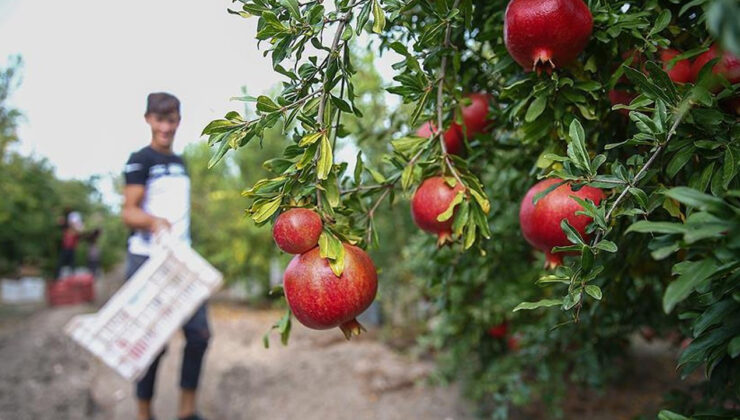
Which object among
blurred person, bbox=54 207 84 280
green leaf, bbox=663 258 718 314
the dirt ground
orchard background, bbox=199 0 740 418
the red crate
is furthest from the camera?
blurred person, bbox=54 207 84 280

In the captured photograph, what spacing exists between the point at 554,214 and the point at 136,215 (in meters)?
1.76

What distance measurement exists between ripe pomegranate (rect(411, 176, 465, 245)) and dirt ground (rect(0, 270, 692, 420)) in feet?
6.30

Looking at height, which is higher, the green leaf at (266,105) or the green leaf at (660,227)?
the green leaf at (266,105)

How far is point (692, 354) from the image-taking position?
0.65 m

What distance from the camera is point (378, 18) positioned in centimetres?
80

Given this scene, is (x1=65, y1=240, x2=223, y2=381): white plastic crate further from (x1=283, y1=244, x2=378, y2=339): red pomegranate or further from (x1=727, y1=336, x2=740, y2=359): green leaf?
(x1=727, y1=336, x2=740, y2=359): green leaf

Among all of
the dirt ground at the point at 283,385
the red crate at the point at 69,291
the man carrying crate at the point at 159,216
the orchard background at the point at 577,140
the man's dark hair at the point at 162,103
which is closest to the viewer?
the orchard background at the point at 577,140

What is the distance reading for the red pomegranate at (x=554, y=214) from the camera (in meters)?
0.79

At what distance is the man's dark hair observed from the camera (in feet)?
4.94

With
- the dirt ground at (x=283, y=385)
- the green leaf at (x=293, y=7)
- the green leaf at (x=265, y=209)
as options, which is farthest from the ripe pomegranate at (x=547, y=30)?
the dirt ground at (x=283, y=385)

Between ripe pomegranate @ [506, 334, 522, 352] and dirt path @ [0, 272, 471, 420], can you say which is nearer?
ripe pomegranate @ [506, 334, 522, 352]

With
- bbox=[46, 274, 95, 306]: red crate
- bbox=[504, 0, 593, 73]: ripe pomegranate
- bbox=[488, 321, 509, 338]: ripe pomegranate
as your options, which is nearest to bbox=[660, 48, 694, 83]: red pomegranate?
bbox=[504, 0, 593, 73]: ripe pomegranate

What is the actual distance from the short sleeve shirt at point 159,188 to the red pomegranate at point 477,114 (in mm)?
1367

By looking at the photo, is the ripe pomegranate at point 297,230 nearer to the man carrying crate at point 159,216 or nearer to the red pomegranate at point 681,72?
the red pomegranate at point 681,72
